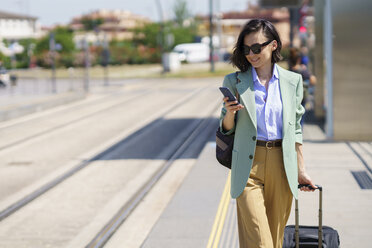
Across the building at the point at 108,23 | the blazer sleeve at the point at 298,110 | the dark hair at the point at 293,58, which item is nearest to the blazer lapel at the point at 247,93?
the blazer sleeve at the point at 298,110

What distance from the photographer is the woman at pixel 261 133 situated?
3734mm

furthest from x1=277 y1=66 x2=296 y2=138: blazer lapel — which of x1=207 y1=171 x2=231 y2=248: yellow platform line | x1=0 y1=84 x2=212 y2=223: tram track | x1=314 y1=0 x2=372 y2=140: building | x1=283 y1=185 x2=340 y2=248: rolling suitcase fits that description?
x1=314 y1=0 x2=372 y2=140: building

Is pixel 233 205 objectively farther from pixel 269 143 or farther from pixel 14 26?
pixel 14 26

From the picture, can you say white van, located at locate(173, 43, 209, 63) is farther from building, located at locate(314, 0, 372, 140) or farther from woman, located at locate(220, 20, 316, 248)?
woman, located at locate(220, 20, 316, 248)

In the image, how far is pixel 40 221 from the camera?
23.2 ft

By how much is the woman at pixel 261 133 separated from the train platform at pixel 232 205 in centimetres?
183

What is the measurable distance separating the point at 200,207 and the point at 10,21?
12064 centimetres

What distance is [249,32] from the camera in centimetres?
378

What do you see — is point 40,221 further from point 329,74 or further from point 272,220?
point 329,74

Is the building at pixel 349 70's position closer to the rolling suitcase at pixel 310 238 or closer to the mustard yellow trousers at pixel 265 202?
the rolling suitcase at pixel 310 238

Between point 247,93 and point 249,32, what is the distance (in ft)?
1.16

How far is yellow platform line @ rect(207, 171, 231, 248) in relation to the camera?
5727 millimetres

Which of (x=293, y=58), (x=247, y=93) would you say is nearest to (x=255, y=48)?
(x=247, y=93)

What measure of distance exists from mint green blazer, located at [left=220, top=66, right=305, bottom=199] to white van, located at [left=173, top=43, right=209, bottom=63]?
5681 cm
